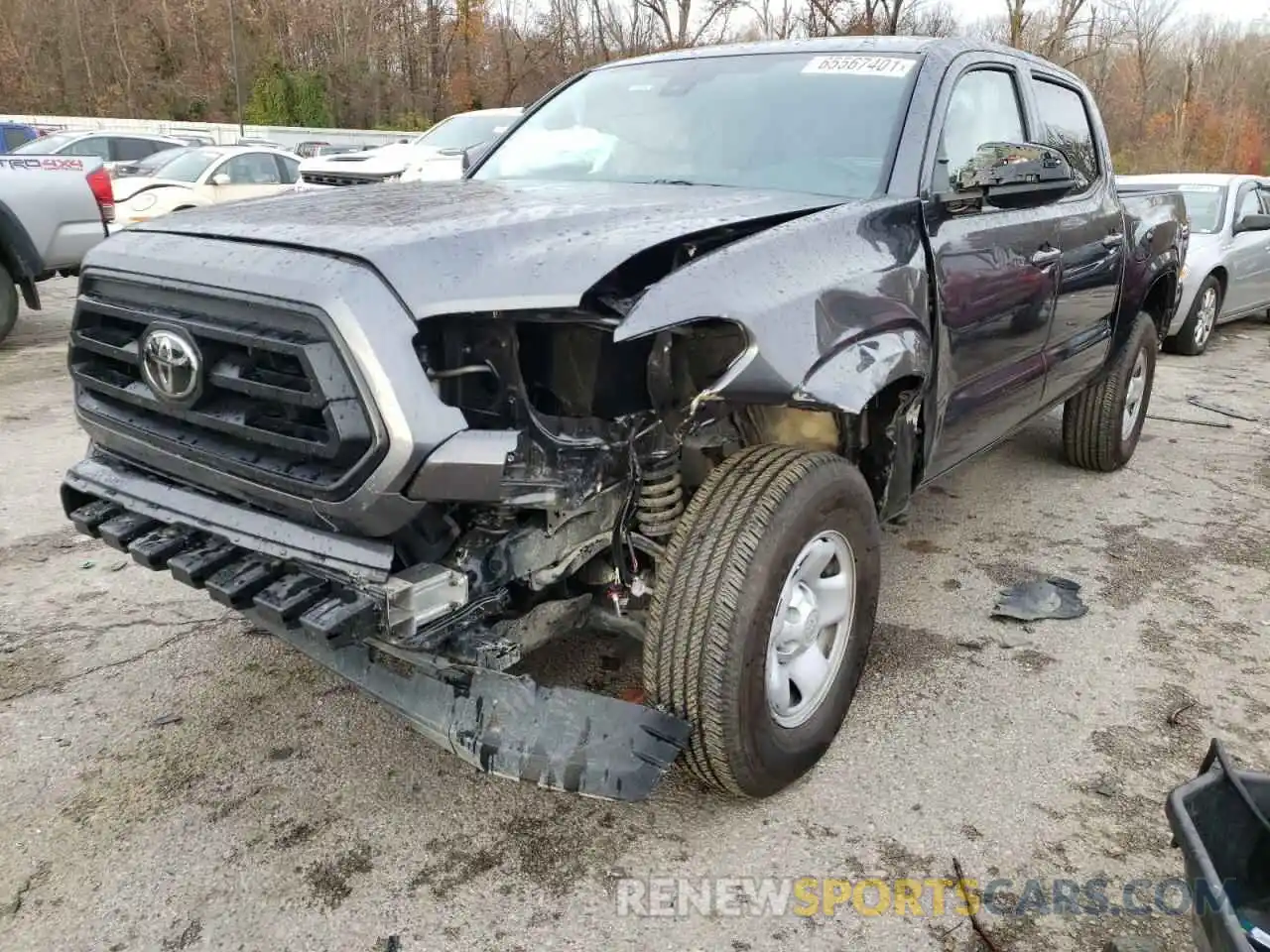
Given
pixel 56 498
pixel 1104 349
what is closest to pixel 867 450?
pixel 1104 349

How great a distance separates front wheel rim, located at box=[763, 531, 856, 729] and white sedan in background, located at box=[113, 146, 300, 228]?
37.5 feet

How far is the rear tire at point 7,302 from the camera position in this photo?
310 inches

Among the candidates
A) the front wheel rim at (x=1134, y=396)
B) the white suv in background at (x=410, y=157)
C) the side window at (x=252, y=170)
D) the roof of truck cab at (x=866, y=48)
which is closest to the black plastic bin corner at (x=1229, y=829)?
the roof of truck cab at (x=866, y=48)

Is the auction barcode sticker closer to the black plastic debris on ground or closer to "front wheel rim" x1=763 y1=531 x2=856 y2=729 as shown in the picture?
"front wheel rim" x1=763 y1=531 x2=856 y2=729

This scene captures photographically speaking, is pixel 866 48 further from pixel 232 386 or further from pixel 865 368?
pixel 232 386

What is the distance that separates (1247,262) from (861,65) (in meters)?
A: 8.21

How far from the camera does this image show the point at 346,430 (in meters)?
2.02

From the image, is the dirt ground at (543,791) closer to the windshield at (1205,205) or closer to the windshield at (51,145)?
the windshield at (1205,205)

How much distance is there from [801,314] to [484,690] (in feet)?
3.78

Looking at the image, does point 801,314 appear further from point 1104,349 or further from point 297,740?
point 1104,349

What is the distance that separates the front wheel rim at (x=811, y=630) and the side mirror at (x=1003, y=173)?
1.24 meters

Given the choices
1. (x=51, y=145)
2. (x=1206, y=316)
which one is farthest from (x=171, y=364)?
(x=51, y=145)

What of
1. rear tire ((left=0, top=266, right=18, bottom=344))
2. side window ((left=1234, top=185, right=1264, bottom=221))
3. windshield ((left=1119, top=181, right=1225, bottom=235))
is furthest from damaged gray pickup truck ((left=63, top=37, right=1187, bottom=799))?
side window ((left=1234, top=185, right=1264, bottom=221))

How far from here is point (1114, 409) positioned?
507 centimetres
